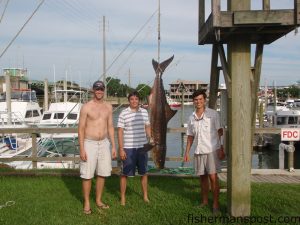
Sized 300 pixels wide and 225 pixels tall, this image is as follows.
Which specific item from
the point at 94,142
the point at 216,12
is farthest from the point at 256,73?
the point at 94,142

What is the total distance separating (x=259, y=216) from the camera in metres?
5.26

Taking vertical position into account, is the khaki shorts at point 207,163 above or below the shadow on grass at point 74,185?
above

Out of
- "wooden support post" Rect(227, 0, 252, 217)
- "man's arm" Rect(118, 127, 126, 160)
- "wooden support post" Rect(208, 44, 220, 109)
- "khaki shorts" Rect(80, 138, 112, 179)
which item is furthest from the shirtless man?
"wooden support post" Rect(227, 0, 252, 217)

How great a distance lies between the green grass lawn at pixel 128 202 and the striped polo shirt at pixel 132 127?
85 cm

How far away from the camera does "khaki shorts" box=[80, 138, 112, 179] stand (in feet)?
18.5

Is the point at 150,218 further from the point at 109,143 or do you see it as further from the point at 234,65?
the point at 234,65

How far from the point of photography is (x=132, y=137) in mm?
6055

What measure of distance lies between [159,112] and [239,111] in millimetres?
1322

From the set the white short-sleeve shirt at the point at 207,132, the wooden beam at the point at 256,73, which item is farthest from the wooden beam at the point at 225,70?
the white short-sleeve shirt at the point at 207,132

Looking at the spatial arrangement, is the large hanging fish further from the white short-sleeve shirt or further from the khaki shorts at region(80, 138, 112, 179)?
the khaki shorts at region(80, 138, 112, 179)

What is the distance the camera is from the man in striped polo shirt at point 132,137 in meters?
6.01

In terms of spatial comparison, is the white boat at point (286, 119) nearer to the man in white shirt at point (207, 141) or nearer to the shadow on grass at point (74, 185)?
the shadow on grass at point (74, 185)

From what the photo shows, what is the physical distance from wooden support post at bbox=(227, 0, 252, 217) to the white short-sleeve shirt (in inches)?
18.1

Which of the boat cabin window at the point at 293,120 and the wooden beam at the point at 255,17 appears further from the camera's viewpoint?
the boat cabin window at the point at 293,120
